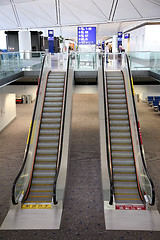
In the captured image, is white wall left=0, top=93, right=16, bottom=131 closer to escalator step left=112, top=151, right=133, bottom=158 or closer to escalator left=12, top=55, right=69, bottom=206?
escalator left=12, top=55, right=69, bottom=206

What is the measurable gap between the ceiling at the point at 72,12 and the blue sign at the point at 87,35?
7.62 metres

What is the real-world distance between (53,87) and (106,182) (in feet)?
19.6

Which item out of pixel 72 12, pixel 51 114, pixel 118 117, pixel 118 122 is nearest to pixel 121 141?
pixel 118 122

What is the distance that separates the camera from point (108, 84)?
1297 centimetres

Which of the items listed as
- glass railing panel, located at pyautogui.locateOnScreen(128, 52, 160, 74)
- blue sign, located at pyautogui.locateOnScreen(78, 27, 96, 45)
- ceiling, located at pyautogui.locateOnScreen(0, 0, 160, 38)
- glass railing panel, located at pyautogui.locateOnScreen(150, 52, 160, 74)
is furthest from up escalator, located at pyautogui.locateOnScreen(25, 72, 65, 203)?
ceiling, located at pyautogui.locateOnScreen(0, 0, 160, 38)

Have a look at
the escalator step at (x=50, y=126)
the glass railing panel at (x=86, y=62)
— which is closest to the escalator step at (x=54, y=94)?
the escalator step at (x=50, y=126)

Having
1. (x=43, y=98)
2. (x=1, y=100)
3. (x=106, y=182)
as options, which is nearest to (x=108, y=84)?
(x=43, y=98)

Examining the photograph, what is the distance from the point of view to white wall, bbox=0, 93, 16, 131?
682 inches

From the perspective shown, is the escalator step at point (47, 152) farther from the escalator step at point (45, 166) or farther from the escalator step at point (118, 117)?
the escalator step at point (118, 117)

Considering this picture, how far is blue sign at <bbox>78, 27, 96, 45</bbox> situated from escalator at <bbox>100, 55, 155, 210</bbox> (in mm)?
8362

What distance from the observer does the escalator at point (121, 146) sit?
9258 mm

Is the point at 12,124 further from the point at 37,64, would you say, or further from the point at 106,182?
the point at 106,182

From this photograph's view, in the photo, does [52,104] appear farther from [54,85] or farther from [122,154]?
[122,154]

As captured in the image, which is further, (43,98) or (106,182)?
(43,98)
